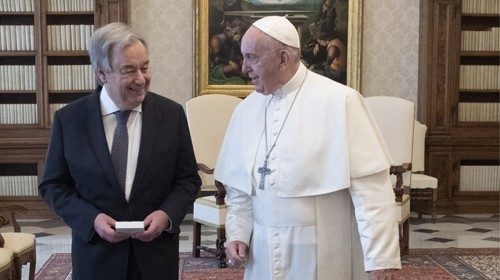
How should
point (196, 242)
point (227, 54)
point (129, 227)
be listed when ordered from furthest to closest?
1. point (227, 54)
2. point (196, 242)
3. point (129, 227)

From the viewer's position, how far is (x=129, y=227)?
2.31m

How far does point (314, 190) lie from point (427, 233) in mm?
4866

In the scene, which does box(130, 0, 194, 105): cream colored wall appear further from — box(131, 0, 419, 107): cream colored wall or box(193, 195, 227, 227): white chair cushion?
box(193, 195, 227, 227): white chair cushion

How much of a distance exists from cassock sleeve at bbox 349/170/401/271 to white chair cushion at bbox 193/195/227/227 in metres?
3.08

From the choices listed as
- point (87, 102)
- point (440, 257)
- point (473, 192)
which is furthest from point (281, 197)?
point (473, 192)

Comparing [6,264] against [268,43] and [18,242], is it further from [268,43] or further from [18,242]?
[268,43]

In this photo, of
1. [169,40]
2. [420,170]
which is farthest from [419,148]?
[169,40]

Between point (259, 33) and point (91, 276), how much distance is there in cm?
107

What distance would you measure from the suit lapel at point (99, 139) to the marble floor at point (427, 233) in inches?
140

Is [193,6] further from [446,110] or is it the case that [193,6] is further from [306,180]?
[306,180]

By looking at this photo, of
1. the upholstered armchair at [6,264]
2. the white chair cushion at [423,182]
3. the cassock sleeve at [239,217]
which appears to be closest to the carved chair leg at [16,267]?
the upholstered armchair at [6,264]

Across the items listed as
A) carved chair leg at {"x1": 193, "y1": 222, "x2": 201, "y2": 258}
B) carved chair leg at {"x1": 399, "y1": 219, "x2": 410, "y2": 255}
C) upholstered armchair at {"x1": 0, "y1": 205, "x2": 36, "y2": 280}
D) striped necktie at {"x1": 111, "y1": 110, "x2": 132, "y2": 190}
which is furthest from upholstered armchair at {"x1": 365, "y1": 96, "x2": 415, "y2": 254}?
striped necktie at {"x1": 111, "y1": 110, "x2": 132, "y2": 190}

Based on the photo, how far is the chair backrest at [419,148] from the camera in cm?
756

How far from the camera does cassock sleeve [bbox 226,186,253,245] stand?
2.70 meters
